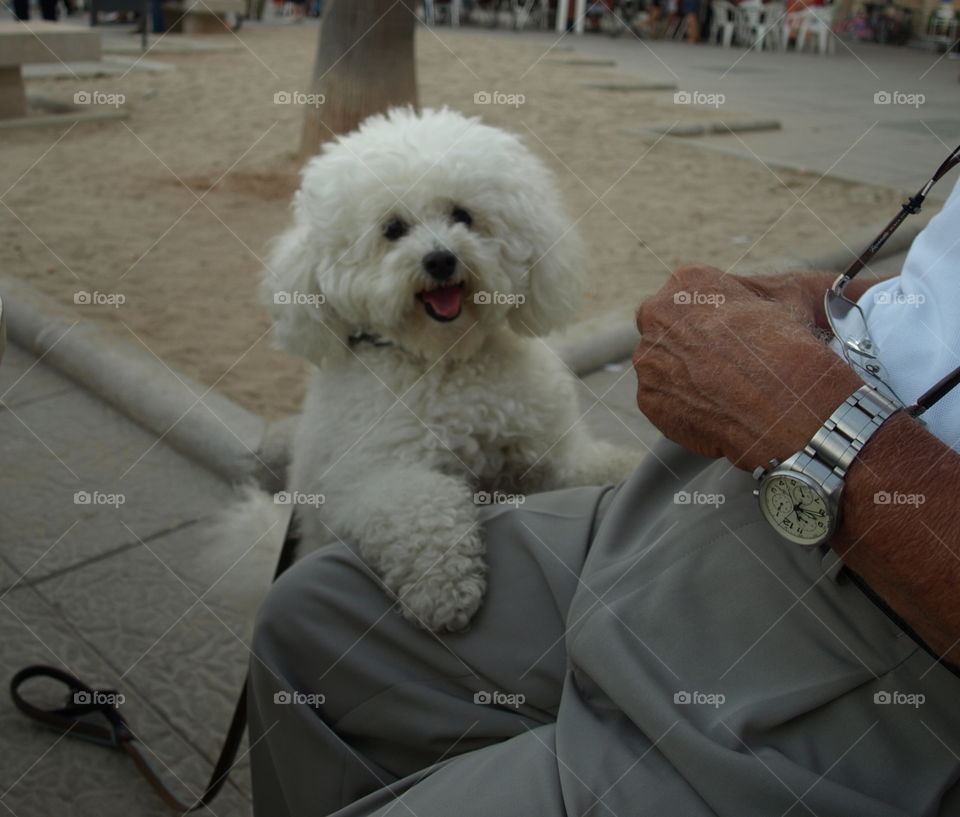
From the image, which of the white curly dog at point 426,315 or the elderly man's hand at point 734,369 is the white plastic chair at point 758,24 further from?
the elderly man's hand at point 734,369

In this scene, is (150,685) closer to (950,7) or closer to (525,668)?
(525,668)

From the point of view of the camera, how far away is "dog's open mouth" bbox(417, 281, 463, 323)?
1923 mm

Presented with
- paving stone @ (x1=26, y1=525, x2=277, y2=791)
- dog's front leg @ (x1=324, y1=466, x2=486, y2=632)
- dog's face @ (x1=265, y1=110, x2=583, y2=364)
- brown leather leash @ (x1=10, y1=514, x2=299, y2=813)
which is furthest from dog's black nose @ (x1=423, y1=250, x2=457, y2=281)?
paving stone @ (x1=26, y1=525, x2=277, y2=791)

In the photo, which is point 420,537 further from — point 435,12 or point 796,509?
point 435,12

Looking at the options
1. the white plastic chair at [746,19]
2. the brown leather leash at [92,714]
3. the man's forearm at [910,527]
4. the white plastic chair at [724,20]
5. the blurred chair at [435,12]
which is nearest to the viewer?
the man's forearm at [910,527]

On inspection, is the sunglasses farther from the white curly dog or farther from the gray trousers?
the white curly dog

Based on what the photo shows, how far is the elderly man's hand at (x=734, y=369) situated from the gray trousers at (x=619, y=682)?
0.10 metres

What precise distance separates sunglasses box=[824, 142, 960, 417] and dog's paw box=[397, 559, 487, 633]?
0.63 meters

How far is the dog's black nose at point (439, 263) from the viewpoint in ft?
6.26

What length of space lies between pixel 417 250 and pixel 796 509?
1.18 metres

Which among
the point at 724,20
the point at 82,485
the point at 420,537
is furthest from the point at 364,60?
the point at 724,20

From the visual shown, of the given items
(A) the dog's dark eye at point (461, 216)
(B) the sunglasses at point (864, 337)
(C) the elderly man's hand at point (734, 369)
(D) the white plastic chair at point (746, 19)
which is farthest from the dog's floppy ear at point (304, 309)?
(D) the white plastic chair at point (746, 19)

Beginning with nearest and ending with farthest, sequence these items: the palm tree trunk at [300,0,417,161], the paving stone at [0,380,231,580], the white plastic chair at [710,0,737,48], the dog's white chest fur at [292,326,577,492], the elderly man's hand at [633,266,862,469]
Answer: the elderly man's hand at [633,266,862,469] → the dog's white chest fur at [292,326,577,492] → the paving stone at [0,380,231,580] → the palm tree trunk at [300,0,417,161] → the white plastic chair at [710,0,737,48]

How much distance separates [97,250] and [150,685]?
2.94 m
